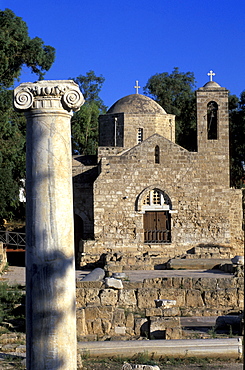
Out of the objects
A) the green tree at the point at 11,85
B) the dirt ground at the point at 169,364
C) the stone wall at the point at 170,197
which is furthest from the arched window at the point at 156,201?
the dirt ground at the point at 169,364

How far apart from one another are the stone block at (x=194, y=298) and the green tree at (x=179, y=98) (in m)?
27.5

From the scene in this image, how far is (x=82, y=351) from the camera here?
27.3 ft

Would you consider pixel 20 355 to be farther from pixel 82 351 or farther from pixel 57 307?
pixel 57 307

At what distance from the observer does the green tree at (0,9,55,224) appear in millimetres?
24141

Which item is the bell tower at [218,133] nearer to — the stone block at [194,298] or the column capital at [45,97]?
the stone block at [194,298]

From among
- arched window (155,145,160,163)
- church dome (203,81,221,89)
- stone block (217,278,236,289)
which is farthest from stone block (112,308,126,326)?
church dome (203,81,221,89)

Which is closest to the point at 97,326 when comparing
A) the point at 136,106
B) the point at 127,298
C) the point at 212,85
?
the point at 127,298

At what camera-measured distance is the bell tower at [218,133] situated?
75.0 feet

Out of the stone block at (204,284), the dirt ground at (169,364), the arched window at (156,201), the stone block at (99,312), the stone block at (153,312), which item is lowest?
the dirt ground at (169,364)

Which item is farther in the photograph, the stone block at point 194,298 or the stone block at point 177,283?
the stone block at point 177,283

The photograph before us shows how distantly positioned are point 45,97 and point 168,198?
1755 centimetres

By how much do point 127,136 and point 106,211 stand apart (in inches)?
242

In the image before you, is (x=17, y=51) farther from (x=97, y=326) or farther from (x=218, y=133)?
(x=97, y=326)

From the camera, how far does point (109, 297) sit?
12.4m
